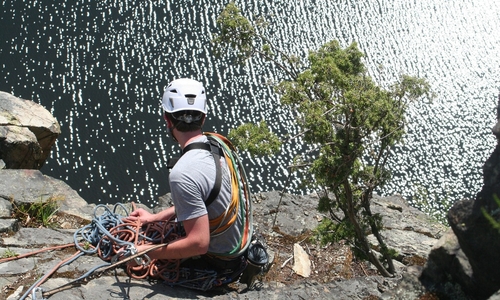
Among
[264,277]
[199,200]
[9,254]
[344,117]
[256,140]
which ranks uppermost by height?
[344,117]

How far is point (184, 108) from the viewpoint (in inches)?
216

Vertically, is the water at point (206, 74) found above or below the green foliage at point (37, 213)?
above

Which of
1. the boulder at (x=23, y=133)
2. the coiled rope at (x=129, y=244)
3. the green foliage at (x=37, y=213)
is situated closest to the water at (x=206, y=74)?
the boulder at (x=23, y=133)

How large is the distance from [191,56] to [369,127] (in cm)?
1581

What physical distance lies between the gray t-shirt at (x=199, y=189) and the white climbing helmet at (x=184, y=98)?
0.31 metres

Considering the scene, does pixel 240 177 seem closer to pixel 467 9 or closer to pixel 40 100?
pixel 40 100

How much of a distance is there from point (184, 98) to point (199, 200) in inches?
38.5

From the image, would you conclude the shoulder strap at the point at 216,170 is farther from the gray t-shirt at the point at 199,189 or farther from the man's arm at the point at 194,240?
the man's arm at the point at 194,240

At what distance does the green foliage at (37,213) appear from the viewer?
7645 millimetres

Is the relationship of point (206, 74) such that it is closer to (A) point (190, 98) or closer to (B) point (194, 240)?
(A) point (190, 98)

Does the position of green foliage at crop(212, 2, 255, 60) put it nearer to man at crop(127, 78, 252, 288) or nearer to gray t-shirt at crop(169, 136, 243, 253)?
man at crop(127, 78, 252, 288)

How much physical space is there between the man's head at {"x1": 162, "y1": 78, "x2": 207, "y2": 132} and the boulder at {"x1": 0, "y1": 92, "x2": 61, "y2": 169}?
6.41 m

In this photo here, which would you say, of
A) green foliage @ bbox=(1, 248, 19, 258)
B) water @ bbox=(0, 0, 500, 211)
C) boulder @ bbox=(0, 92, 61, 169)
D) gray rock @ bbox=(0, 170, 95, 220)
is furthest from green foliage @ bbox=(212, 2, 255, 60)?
water @ bbox=(0, 0, 500, 211)

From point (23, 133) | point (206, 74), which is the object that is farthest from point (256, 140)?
point (206, 74)
